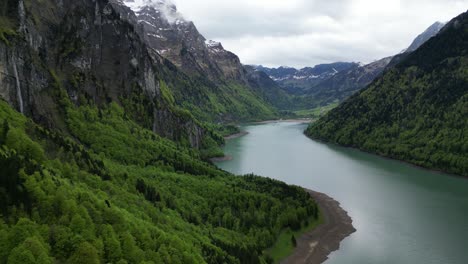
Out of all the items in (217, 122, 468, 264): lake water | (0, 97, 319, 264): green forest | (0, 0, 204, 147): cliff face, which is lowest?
(217, 122, 468, 264): lake water

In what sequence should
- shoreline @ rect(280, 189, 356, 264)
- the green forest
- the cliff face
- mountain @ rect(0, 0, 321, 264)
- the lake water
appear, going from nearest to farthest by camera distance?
1. the green forest
2. mountain @ rect(0, 0, 321, 264)
3. shoreline @ rect(280, 189, 356, 264)
4. the lake water
5. the cliff face

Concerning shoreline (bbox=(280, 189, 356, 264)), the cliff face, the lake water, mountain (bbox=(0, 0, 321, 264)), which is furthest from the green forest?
the lake water

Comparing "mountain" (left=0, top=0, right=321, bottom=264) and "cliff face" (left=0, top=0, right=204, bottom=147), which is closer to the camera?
"mountain" (left=0, top=0, right=321, bottom=264)

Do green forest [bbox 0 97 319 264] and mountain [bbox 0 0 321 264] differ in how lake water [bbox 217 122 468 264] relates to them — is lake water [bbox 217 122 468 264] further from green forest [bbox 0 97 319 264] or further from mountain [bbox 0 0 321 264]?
green forest [bbox 0 97 319 264]

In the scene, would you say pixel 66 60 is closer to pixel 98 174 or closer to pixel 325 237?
pixel 98 174

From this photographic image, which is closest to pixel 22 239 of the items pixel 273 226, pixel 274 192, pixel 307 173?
pixel 273 226

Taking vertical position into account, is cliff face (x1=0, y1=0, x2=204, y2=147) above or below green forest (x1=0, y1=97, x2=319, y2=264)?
above
